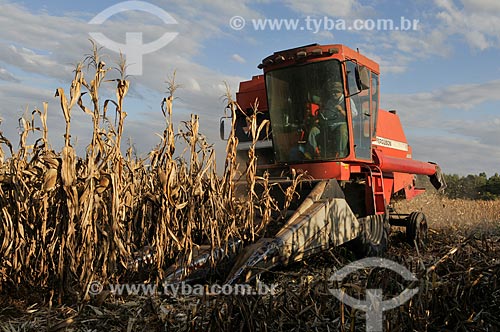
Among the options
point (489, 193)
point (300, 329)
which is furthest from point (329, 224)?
point (489, 193)

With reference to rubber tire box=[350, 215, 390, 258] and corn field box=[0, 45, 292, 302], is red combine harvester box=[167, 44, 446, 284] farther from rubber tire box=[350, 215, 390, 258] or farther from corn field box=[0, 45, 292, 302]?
corn field box=[0, 45, 292, 302]

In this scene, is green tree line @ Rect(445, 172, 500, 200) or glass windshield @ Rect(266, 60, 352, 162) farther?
green tree line @ Rect(445, 172, 500, 200)

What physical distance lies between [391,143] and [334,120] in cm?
212

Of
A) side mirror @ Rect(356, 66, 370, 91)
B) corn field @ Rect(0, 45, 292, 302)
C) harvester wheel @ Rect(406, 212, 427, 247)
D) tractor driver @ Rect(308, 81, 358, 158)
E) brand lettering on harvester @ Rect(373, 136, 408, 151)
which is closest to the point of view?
corn field @ Rect(0, 45, 292, 302)

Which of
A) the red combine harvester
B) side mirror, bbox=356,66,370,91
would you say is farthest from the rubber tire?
side mirror, bbox=356,66,370,91

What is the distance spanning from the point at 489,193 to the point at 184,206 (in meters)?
19.6

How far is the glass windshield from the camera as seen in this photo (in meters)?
5.65

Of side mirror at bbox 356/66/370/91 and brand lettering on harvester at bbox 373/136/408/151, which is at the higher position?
side mirror at bbox 356/66/370/91

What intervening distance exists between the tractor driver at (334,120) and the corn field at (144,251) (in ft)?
5.11

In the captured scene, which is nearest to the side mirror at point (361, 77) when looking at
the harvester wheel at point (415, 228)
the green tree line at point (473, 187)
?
the harvester wheel at point (415, 228)

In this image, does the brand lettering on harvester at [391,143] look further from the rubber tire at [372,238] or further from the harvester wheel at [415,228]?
the rubber tire at [372,238]

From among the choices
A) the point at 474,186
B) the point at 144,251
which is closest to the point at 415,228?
the point at 144,251

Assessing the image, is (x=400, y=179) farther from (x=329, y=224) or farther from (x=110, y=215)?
(x=110, y=215)

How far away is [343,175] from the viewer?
5.44 meters
